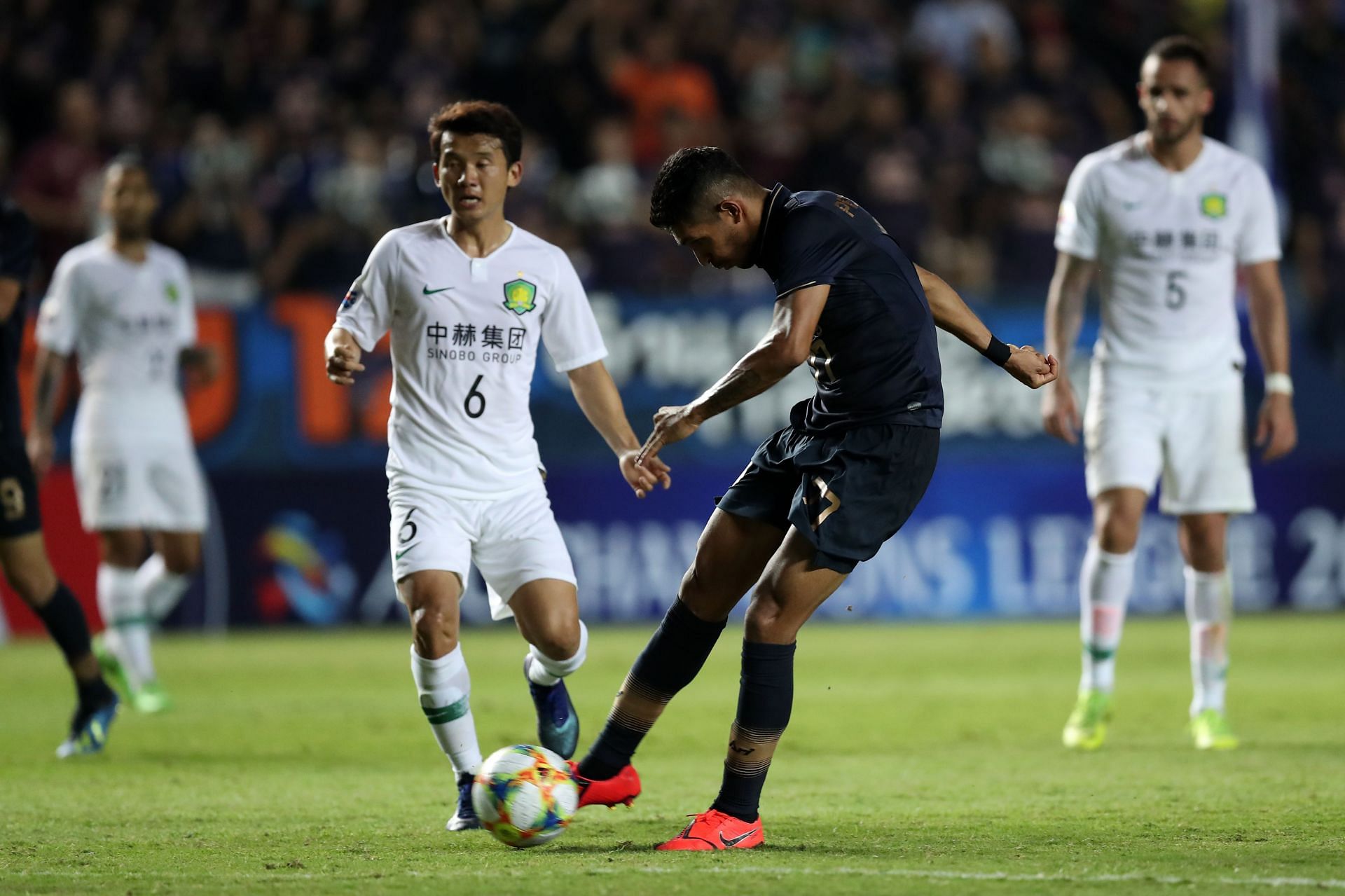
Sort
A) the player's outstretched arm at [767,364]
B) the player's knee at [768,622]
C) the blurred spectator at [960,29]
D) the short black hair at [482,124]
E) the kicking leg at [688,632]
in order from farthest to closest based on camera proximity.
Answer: the blurred spectator at [960,29]
the short black hair at [482,124]
the kicking leg at [688,632]
the player's knee at [768,622]
the player's outstretched arm at [767,364]

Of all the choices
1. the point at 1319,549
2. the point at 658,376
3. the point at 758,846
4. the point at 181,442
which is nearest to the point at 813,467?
the point at 758,846

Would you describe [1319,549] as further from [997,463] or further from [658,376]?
[658,376]

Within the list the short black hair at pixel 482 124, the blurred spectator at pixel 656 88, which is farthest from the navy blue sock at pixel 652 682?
the blurred spectator at pixel 656 88

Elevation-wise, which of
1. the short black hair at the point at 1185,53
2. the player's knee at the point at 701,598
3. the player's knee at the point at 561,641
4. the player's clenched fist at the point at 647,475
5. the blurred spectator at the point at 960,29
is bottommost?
the player's knee at the point at 561,641

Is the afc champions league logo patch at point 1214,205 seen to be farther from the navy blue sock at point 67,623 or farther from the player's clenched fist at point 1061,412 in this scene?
the navy blue sock at point 67,623

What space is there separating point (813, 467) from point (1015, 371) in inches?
29.3

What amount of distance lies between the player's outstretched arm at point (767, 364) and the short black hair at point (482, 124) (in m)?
1.34

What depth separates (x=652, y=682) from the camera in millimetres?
5441

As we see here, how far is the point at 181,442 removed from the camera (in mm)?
9758

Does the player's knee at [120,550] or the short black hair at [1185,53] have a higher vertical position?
the short black hair at [1185,53]

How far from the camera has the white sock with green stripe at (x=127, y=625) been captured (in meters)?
9.52

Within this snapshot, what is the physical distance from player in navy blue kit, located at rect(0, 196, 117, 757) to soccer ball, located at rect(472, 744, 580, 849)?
123 inches

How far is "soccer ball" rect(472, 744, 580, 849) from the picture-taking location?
5.00 m

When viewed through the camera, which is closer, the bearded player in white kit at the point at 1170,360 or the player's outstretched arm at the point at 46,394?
the bearded player in white kit at the point at 1170,360
